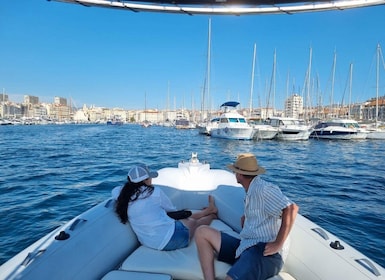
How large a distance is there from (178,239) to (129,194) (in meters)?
0.73

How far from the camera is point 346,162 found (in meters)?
15.6

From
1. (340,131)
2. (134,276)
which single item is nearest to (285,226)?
(134,276)

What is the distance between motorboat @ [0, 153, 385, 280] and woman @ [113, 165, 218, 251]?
0.37ft

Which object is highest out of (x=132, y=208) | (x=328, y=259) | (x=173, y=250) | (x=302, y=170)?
(x=132, y=208)

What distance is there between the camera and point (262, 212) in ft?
7.68

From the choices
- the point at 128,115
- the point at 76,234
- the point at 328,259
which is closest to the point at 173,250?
the point at 76,234

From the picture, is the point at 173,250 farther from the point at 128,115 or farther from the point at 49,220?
the point at 128,115

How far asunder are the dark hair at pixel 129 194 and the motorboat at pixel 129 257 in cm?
16

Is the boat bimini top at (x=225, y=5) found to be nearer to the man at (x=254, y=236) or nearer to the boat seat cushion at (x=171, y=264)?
the man at (x=254, y=236)

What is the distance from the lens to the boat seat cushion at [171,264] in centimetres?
265

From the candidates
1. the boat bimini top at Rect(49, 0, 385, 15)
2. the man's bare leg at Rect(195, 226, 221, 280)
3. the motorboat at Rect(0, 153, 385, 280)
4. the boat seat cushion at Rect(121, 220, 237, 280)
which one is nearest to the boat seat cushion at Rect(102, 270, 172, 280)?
the motorboat at Rect(0, 153, 385, 280)

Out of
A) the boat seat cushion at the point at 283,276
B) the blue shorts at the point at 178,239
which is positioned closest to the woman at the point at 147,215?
the blue shorts at the point at 178,239

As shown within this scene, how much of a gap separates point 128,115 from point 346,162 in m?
162

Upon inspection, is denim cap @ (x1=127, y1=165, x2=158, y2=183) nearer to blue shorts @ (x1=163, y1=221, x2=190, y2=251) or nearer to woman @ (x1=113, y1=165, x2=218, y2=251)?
woman @ (x1=113, y1=165, x2=218, y2=251)
